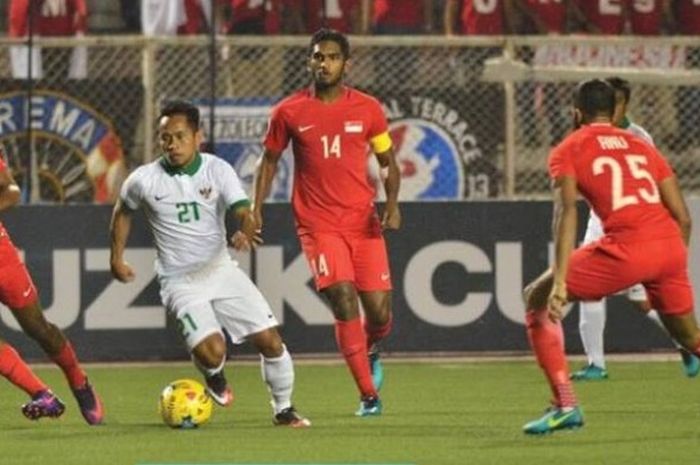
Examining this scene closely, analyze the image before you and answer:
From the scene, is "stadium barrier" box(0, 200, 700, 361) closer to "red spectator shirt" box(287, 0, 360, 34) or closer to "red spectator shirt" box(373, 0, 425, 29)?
"red spectator shirt" box(287, 0, 360, 34)

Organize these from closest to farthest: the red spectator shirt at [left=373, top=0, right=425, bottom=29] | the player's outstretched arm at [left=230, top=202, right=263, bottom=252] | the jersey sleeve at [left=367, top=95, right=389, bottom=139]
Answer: the player's outstretched arm at [left=230, top=202, right=263, bottom=252] < the jersey sleeve at [left=367, top=95, right=389, bottom=139] < the red spectator shirt at [left=373, top=0, right=425, bottom=29]

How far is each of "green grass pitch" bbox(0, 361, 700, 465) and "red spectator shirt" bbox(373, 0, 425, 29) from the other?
12.9 feet

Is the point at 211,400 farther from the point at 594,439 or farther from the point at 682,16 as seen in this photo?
the point at 682,16

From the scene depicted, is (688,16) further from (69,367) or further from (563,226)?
(563,226)

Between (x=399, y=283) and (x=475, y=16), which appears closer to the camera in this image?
(x=399, y=283)

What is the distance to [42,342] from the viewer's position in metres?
14.1

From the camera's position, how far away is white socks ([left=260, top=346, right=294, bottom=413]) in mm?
13844

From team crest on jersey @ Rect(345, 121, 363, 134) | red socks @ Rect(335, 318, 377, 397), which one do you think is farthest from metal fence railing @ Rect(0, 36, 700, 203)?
red socks @ Rect(335, 318, 377, 397)

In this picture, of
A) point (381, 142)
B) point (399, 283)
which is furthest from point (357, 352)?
point (399, 283)

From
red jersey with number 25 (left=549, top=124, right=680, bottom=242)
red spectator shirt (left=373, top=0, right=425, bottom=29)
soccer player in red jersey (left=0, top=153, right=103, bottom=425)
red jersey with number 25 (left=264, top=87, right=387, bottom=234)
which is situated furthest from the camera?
red spectator shirt (left=373, top=0, right=425, bottom=29)

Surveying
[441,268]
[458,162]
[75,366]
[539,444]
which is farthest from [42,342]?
A: [458,162]

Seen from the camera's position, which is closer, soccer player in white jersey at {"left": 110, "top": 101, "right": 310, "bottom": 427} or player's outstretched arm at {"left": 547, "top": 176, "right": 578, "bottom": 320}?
player's outstretched arm at {"left": 547, "top": 176, "right": 578, "bottom": 320}

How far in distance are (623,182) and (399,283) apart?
7.00 meters

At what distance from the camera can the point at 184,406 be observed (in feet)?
44.8
